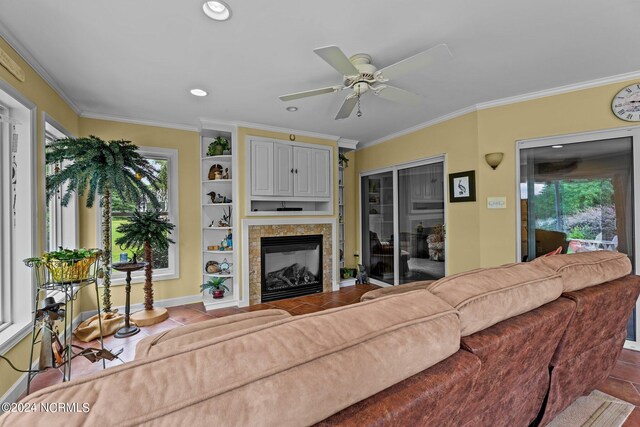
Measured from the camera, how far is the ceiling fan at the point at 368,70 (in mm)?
1786

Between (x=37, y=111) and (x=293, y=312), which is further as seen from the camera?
(x=293, y=312)

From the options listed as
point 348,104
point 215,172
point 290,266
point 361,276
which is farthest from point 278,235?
point 348,104

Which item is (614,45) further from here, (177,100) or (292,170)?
(177,100)

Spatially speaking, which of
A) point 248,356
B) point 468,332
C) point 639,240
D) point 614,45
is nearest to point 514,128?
point 614,45

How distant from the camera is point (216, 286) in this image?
3.91 m

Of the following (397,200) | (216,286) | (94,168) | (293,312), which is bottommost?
(293,312)

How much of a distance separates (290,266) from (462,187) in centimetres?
267

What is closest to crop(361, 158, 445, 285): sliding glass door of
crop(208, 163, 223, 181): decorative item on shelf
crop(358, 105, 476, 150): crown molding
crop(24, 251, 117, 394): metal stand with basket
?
crop(358, 105, 476, 150): crown molding

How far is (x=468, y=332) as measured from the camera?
0.97 metres

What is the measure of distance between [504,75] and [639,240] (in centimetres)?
190

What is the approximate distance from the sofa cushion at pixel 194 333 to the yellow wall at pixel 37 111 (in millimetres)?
1815

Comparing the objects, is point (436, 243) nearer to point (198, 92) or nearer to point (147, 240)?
point (198, 92)

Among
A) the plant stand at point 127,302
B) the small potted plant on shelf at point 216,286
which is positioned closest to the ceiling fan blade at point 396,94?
the plant stand at point 127,302

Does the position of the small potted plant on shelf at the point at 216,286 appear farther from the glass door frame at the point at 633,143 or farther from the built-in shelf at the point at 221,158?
the glass door frame at the point at 633,143
